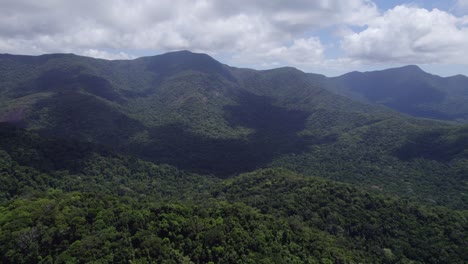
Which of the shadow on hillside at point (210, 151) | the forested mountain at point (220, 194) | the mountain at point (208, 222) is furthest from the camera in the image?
the shadow on hillside at point (210, 151)

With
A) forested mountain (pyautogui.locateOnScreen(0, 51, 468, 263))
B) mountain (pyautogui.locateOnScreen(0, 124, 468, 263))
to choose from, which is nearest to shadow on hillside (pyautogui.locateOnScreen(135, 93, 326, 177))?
forested mountain (pyautogui.locateOnScreen(0, 51, 468, 263))

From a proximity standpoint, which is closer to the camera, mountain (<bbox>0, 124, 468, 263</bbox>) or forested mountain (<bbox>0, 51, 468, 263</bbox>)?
mountain (<bbox>0, 124, 468, 263</bbox>)

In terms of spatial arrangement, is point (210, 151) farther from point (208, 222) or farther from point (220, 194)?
point (208, 222)

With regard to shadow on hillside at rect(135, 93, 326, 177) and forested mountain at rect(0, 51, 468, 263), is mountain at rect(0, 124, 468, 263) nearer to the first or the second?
forested mountain at rect(0, 51, 468, 263)

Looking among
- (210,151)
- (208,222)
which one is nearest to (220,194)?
(208,222)

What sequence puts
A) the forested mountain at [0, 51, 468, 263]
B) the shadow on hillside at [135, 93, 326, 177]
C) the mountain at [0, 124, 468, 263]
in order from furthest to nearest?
the shadow on hillside at [135, 93, 326, 177]
the forested mountain at [0, 51, 468, 263]
the mountain at [0, 124, 468, 263]

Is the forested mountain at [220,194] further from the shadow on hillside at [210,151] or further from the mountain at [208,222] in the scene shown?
the shadow on hillside at [210,151]

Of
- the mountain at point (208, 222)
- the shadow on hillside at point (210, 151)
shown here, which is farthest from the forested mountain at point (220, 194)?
the shadow on hillside at point (210, 151)

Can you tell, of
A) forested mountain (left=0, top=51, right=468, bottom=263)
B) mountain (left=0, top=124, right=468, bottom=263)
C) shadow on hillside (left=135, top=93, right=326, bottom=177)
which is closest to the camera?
mountain (left=0, top=124, right=468, bottom=263)

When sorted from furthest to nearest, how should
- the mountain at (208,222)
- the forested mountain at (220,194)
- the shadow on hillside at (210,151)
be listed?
the shadow on hillside at (210,151) → the forested mountain at (220,194) → the mountain at (208,222)
